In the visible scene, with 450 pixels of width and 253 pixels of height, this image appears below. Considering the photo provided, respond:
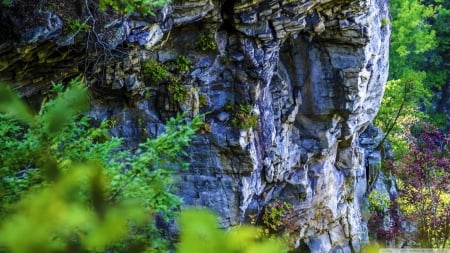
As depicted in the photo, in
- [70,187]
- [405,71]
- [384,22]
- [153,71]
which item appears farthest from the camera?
[405,71]

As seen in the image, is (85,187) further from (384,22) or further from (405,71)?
(405,71)

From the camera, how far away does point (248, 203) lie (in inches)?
348

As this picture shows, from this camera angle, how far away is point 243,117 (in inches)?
A: 321

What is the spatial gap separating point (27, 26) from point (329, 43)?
17.5ft

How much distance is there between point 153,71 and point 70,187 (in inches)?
233

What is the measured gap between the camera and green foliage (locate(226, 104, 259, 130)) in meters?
8.12

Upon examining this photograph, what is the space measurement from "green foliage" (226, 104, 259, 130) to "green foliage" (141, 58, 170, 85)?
3.89ft

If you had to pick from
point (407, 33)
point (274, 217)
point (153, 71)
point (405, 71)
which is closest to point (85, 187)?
point (153, 71)

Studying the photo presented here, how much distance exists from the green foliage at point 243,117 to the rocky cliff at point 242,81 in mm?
15

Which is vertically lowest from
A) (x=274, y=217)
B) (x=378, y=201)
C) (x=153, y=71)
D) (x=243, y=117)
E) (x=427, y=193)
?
(x=378, y=201)

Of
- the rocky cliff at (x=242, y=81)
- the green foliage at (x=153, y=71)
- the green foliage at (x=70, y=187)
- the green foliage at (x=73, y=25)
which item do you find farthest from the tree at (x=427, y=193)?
the green foliage at (x=70, y=187)

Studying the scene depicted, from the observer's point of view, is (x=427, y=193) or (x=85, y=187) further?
(x=427, y=193)

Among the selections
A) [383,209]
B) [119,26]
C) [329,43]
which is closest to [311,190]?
[329,43]

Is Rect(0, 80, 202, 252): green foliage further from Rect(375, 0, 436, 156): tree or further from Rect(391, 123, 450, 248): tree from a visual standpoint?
Rect(375, 0, 436, 156): tree
